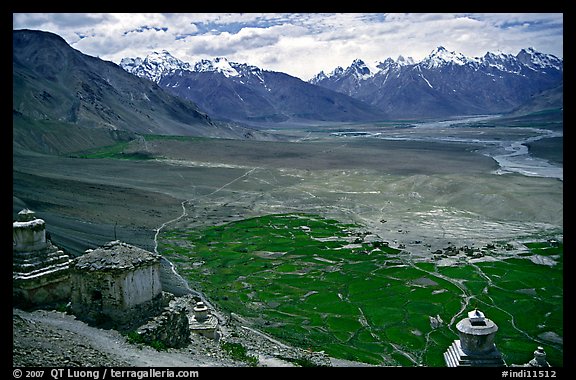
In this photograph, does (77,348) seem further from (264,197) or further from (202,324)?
(264,197)

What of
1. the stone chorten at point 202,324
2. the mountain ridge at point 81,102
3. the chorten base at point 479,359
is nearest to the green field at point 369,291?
the stone chorten at point 202,324

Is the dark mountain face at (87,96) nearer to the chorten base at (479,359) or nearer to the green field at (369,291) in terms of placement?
the green field at (369,291)

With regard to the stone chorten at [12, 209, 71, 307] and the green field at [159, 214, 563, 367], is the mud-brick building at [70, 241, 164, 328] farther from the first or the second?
the green field at [159, 214, 563, 367]

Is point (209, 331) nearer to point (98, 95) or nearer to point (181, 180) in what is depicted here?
point (181, 180)

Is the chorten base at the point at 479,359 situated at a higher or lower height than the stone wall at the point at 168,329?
higher

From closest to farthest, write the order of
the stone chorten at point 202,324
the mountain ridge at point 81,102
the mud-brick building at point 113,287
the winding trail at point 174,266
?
the mud-brick building at point 113,287 < the stone chorten at point 202,324 < the winding trail at point 174,266 < the mountain ridge at point 81,102

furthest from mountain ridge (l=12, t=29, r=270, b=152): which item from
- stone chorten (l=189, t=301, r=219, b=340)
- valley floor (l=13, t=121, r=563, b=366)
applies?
stone chorten (l=189, t=301, r=219, b=340)

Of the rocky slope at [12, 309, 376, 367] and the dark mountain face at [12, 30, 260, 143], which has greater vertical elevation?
the dark mountain face at [12, 30, 260, 143]
